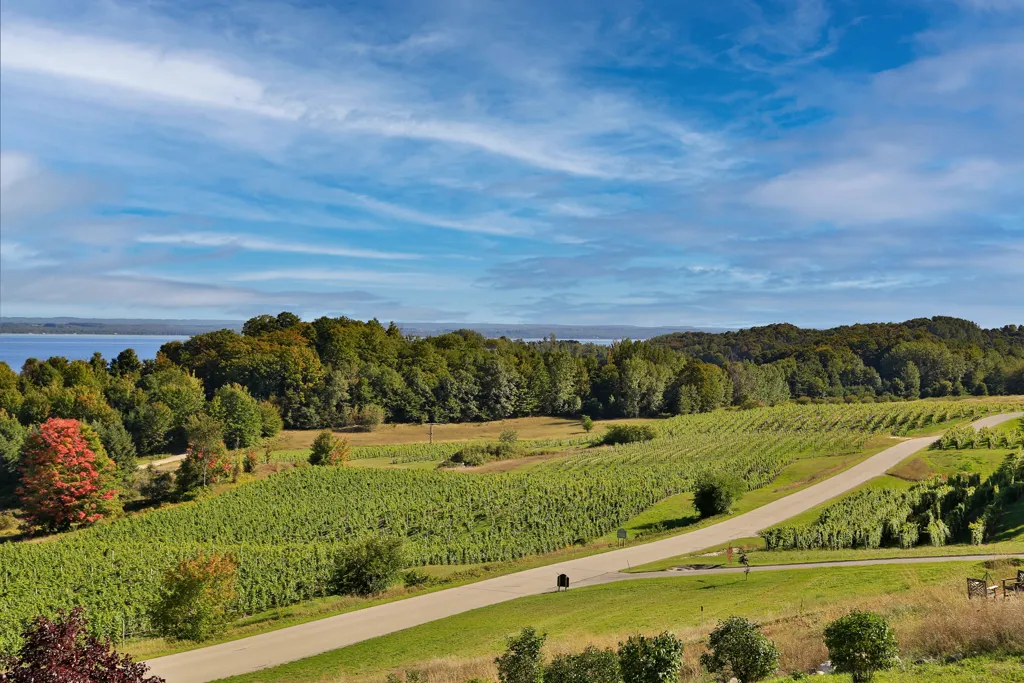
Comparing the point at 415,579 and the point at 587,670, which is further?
the point at 415,579

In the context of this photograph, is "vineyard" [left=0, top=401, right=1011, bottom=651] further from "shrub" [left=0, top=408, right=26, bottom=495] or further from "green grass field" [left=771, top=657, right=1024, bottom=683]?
"shrub" [left=0, top=408, right=26, bottom=495]

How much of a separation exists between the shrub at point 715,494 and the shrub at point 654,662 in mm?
30325

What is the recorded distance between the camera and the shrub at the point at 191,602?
24.9 meters

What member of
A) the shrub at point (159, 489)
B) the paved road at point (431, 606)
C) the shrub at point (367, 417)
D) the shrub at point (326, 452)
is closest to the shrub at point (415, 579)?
the paved road at point (431, 606)

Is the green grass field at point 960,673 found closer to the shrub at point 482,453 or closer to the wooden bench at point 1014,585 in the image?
the wooden bench at point 1014,585

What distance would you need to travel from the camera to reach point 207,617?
995 inches

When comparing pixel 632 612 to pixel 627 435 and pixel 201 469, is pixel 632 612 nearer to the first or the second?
pixel 201 469

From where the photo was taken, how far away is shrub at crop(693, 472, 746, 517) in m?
39.7

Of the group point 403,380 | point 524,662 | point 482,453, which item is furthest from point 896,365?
point 524,662

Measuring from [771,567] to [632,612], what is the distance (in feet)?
26.9

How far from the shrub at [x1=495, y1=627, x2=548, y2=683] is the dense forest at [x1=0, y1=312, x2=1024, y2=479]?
62.1 meters

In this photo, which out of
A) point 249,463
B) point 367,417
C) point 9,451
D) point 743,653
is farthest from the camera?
point 367,417

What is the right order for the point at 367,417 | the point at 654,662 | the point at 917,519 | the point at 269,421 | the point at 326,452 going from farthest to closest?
the point at 367,417 < the point at 269,421 < the point at 326,452 < the point at 917,519 < the point at 654,662

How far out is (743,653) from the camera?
1144 centimetres
